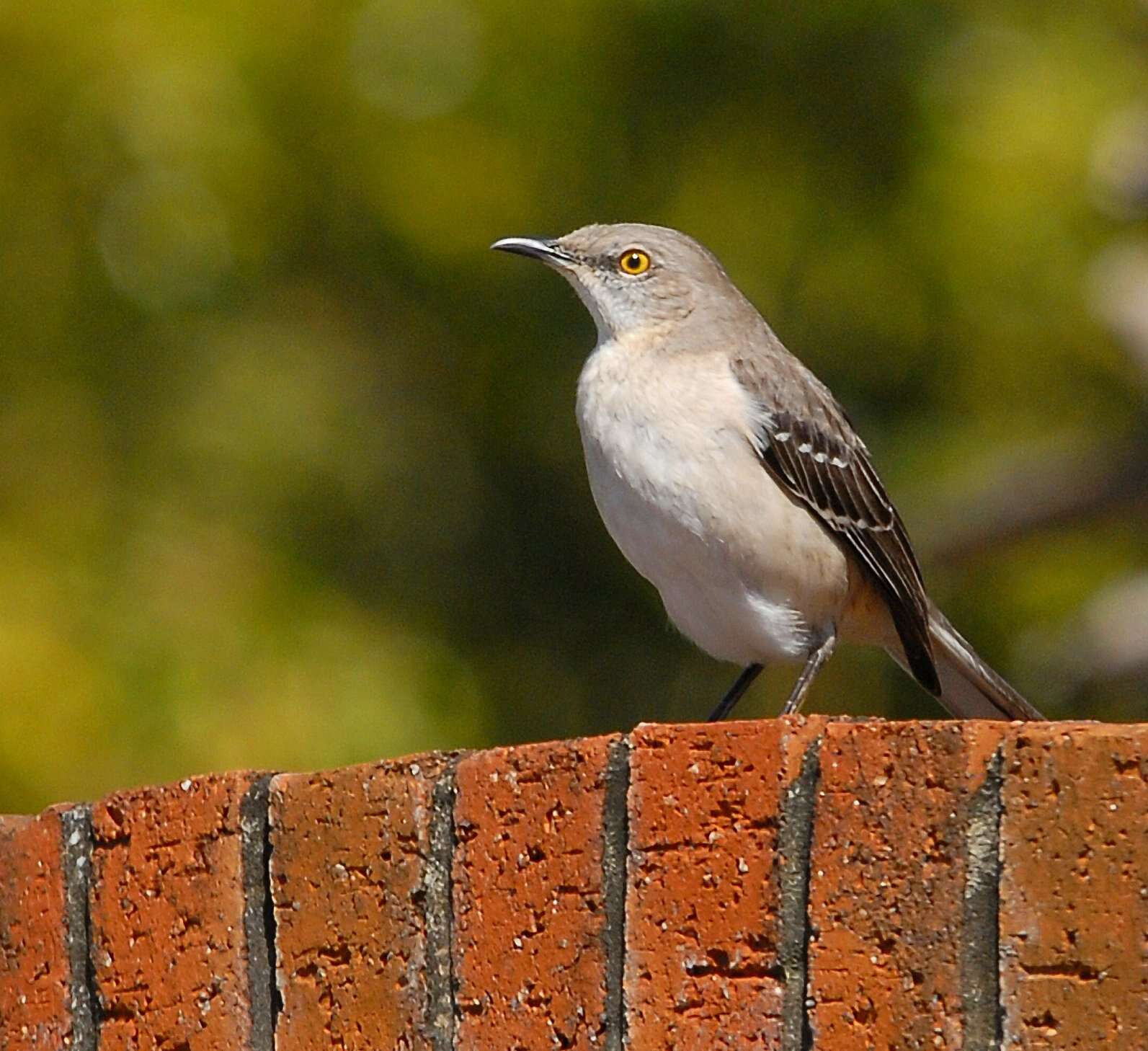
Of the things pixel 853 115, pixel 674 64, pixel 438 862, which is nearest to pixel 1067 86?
pixel 853 115

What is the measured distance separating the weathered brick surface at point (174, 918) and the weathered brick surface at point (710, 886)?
64cm

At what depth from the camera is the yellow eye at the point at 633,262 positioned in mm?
6070

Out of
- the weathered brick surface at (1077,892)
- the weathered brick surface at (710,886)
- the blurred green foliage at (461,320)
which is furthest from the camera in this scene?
the blurred green foliage at (461,320)

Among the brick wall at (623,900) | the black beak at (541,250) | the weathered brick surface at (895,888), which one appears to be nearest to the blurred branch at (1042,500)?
the black beak at (541,250)

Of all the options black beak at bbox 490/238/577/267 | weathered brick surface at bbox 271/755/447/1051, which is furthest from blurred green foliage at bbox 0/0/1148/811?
weathered brick surface at bbox 271/755/447/1051

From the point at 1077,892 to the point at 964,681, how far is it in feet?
9.98

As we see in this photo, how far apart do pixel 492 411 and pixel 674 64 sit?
1849 mm

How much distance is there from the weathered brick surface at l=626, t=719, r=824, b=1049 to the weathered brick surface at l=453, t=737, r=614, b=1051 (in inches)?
2.3

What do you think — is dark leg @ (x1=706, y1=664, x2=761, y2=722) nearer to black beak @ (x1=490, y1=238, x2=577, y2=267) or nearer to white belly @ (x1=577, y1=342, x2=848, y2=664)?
white belly @ (x1=577, y1=342, x2=848, y2=664)

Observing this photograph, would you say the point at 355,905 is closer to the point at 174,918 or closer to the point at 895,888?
the point at 174,918

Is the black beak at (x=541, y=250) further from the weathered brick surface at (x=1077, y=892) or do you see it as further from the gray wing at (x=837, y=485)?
the weathered brick surface at (x=1077, y=892)

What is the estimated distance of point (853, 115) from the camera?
10266mm

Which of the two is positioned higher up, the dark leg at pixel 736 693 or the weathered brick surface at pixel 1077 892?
the dark leg at pixel 736 693

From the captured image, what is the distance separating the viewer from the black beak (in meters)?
6.05
